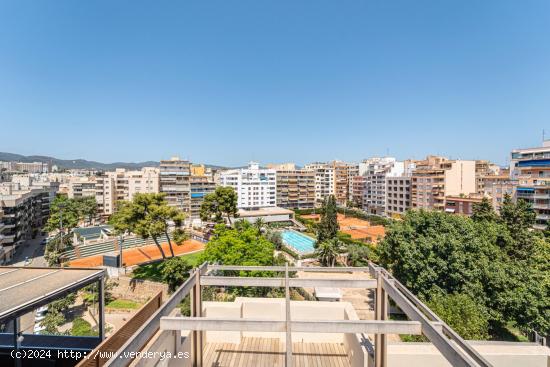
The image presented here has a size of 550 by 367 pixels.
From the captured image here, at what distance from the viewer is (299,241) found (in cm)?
2995

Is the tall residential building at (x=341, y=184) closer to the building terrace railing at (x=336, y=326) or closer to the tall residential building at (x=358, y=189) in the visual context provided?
the tall residential building at (x=358, y=189)

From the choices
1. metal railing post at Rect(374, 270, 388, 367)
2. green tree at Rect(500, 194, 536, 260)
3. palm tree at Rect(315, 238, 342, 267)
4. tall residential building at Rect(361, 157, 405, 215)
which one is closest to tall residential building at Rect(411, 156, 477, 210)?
tall residential building at Rect(361, 157, 405, 215)

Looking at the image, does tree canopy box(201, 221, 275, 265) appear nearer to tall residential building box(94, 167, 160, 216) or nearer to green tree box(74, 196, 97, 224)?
green tree box(74, 196, 97, 224)

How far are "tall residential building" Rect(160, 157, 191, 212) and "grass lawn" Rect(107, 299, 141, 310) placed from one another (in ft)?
75.8

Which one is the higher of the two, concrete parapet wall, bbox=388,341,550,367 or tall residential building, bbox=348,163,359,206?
tall residential building, bbox=348,163,359,206

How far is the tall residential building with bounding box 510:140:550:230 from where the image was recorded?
84.2 ft

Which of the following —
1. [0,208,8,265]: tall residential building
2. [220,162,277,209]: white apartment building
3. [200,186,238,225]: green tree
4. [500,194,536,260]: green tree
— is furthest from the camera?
[220,162,277,209]: white apartment building

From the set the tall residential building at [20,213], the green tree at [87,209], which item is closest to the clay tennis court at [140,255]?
the tall residential building at [20,213]

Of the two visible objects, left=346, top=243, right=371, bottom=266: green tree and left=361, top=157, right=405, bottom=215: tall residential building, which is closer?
left=346, top=243, right=371, bottom=266: green tree

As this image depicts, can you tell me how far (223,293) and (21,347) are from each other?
11.3 m

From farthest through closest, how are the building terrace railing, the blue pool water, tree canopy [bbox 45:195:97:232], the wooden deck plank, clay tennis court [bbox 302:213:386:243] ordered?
1. clay tennis court [bbox 302:213:386:243]
2. tree canopy [bbox 45:195:97:232]
3. the blue pool water
4. the wooden deck plank
5. the building terrace railing

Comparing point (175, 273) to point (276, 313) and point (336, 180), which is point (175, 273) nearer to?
point (276, 313)

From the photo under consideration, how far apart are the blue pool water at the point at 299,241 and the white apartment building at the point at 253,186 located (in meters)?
13.6

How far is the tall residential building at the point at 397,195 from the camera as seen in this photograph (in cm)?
4191
